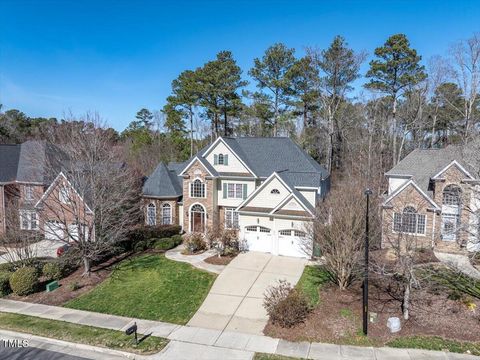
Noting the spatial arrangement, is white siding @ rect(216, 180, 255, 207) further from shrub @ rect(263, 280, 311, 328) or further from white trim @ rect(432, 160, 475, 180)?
white trim @ rect(432, 160, 475, 180)

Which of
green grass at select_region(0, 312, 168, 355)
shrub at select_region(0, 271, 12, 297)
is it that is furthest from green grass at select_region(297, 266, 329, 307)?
shrub at select_region(0, 271, 12, 297)

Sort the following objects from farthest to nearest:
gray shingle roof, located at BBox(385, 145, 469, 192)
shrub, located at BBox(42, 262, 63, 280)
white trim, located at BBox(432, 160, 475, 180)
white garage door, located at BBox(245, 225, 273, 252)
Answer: gray shingle roof, located at BBox(385, 145, 469, 192) < white garage door, located at BBox(245, 225, 273, 252) < white trim, located at BBox(432, 160, 475, 180) < shrub, located at BBox(42, 262, 63, 280)

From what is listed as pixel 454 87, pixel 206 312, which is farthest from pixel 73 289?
pixel 454 87

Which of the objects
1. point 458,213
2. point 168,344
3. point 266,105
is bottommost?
point 168,344

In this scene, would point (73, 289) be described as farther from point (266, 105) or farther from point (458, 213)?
point (266, 105)

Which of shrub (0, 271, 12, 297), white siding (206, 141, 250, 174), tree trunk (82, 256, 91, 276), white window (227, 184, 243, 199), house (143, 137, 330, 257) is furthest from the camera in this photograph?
white siding (206, 141, 250, 174)

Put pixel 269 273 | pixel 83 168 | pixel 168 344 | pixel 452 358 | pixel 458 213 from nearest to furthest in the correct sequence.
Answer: pixel 452 358
pixel 168 344
pixel 269 273
pixel 83 168
pixel 458 213

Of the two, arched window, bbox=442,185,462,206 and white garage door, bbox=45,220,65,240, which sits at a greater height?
arched window, bbox=442,185,462,206

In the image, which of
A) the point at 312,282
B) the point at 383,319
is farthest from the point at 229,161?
the point at 383,319
